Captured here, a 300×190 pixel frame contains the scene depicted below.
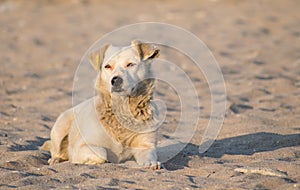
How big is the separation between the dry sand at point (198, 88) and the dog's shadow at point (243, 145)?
0.01 metres

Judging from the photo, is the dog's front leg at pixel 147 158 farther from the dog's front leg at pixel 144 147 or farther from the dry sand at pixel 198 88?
the dry sand at pixel 198 88

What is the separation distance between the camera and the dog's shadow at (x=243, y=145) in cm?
674

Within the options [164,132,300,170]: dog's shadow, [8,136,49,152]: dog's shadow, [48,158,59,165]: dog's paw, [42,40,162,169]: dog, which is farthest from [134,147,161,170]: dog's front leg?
[8,136,49,152]: dog's shadow

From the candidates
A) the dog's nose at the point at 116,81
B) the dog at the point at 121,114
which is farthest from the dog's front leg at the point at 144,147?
the dog's nose at the point at 116,81

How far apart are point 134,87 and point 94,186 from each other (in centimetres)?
132

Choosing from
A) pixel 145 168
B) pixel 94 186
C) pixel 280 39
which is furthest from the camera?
pixel 280 39

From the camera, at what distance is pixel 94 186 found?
5273 millimetres

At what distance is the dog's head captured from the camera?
20.0ft

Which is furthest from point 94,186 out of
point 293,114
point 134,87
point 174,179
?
point 293,114

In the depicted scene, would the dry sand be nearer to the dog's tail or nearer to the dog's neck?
the dog's tail

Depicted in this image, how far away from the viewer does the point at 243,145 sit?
717 cm

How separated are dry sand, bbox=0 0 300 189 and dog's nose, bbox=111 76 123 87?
834 mm

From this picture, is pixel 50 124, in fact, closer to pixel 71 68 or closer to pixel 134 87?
pixel 134 87

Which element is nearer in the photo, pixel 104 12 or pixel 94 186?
pixel 94 186
